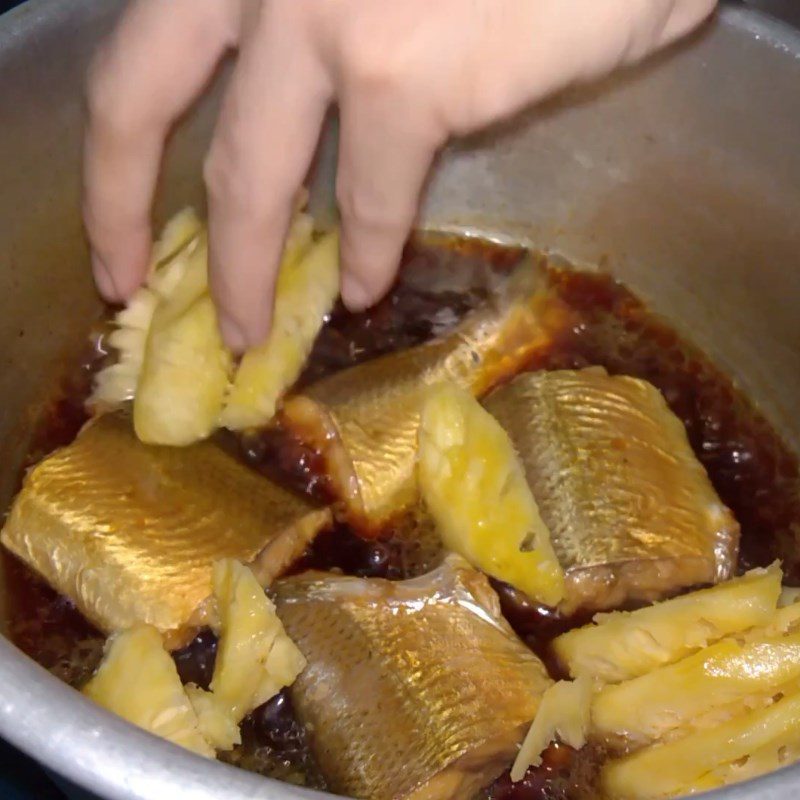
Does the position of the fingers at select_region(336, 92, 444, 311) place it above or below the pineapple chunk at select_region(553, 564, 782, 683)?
above

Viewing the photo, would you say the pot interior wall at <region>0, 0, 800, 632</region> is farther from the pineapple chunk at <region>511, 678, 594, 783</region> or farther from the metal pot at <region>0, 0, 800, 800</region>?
the pineapple chunk at <region>511, 678, 594, 783</region>

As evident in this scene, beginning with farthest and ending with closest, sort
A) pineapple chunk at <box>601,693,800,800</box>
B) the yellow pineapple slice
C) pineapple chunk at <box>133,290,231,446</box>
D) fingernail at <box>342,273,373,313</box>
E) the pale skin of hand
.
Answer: the yellow pineapple slice
pineapple chunk at <box>133,290,231,446</box>
fingernail at <box>342,273,373,313</box>
pineapple chunk at <box>601,693,800,800</box>
the pale skin of hand

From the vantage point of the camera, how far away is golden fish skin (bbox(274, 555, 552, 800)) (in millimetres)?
965

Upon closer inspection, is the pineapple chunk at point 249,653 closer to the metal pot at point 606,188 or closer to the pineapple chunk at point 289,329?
the pineapple chunk at point 289,329

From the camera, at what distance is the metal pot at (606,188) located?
1.21 m

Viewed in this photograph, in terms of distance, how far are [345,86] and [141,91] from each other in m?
0.29

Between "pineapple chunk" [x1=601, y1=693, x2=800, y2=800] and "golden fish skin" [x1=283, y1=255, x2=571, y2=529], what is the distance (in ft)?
1.29

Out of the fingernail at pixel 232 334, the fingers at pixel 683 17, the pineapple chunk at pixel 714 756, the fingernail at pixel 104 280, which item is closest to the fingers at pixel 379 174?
the fingernail at pixel 232 334

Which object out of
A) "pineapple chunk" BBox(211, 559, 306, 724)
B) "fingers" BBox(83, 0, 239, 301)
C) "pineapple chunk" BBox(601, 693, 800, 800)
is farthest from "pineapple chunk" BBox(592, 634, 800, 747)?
"fingers" BBox(83, 0, 239, 301)

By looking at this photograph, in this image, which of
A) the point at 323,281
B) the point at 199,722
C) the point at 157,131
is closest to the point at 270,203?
the point at 157,131

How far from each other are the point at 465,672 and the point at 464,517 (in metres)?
0.17

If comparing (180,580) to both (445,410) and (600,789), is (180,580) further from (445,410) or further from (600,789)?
(600,789)

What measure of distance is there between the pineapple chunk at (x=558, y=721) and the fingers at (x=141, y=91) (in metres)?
0.69

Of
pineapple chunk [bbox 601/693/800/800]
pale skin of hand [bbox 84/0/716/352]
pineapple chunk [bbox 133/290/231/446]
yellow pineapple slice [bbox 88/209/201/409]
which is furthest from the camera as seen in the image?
yellow pineapple slice [bbox 88/209/201/409]
